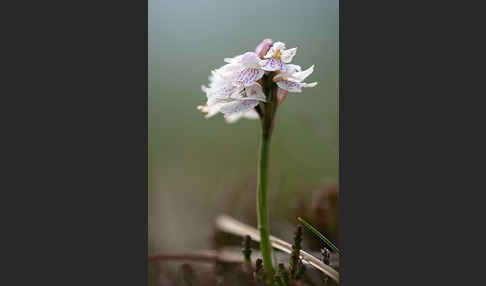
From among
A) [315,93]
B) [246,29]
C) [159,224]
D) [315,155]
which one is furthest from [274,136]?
[159,224]

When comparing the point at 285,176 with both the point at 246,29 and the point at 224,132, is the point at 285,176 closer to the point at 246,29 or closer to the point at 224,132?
the point at 224,132

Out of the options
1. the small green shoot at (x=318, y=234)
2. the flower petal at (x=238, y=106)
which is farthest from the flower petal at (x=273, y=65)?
the small green shoot at (x=318, y=234)

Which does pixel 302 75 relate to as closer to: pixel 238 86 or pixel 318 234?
pixel 238 86

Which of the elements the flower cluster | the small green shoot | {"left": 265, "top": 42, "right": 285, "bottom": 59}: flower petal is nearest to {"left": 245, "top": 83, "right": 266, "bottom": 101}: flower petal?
the flower cluster

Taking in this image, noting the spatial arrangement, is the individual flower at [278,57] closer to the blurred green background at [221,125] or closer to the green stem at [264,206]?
the blurred green background at [221,125]

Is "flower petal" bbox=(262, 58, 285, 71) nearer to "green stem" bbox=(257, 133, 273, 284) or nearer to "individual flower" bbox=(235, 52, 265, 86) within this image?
"individual flower" bbox=(235, 52, 265, 86)

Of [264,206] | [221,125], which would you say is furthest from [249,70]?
[221,125]
